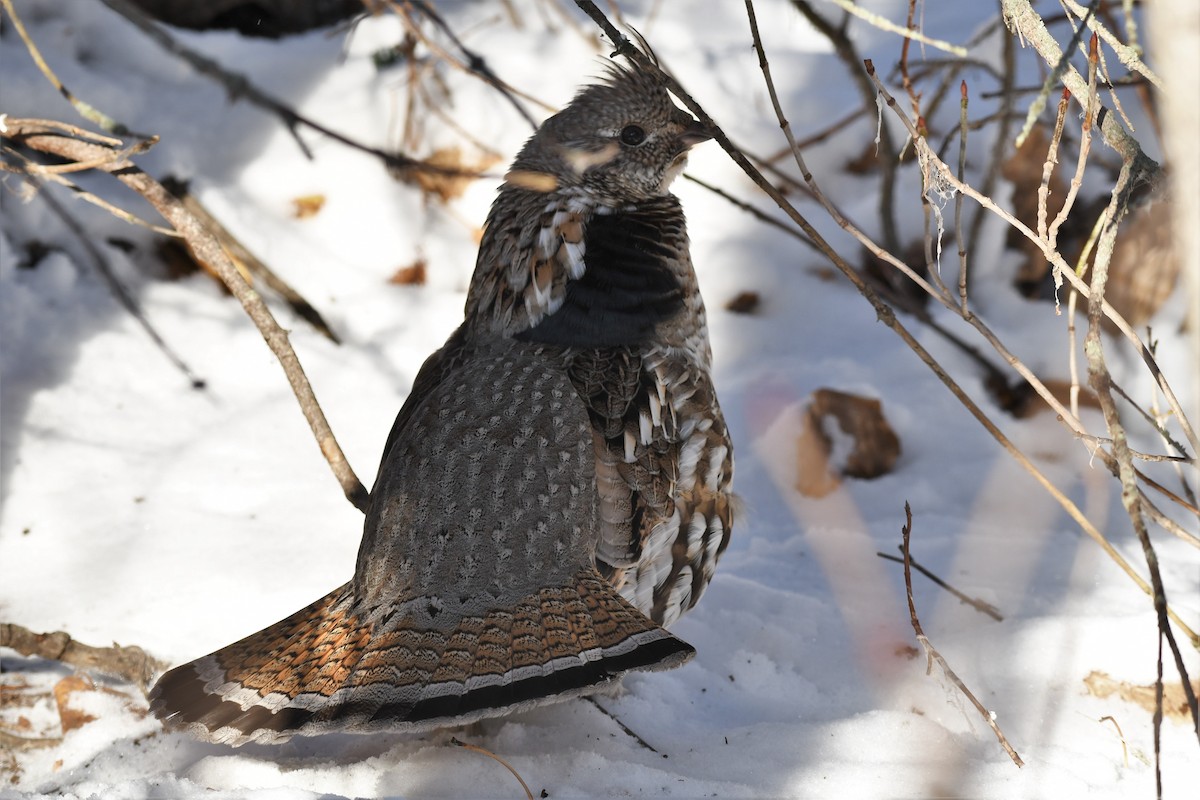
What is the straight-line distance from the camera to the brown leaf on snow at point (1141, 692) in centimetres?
253

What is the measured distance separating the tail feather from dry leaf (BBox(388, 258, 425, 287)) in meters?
2.59

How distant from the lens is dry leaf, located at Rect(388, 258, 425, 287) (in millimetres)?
4625

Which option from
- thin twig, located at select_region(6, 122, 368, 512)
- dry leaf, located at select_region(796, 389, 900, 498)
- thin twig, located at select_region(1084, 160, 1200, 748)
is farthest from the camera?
dry leaf, located at select_region(796, 389, 900, 498)

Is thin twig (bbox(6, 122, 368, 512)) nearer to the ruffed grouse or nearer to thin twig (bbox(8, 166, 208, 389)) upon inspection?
the ruffed grouse

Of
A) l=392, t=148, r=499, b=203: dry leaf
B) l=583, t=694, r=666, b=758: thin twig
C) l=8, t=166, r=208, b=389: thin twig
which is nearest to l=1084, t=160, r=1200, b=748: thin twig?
l=583, t=694, r=666, b=758: thin twig

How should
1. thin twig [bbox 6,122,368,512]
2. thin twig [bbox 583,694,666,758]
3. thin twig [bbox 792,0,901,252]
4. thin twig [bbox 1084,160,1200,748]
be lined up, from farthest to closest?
thin twig [bbox 792,0,901,252]
thin twig [bbox 6,122,368,512]
thin twig [bbox 583,694,666,758]
thin twig [bbox 1084,160,1200,748]

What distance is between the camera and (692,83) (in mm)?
5199

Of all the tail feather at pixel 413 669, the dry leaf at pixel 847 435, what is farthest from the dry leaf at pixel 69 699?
the dry leaf at pixel 847 435

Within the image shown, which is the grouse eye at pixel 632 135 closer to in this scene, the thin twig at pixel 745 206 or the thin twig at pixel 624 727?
the thin twig at pixel 745 206

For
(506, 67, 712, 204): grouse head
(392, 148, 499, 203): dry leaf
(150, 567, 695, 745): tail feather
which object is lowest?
(150, 567, 695, 745): tail feather

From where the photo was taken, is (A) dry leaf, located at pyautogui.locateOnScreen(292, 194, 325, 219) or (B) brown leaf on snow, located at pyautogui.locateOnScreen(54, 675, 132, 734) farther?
(A) dry leaf, located at pyautogui.locateOnScreen(292, 194, 325, 219)

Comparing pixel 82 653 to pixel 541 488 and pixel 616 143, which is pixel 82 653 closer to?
pixel 541 488

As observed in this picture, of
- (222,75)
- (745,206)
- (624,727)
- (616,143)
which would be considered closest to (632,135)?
(616,143)

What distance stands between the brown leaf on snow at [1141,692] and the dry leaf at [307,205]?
351 centimetres
